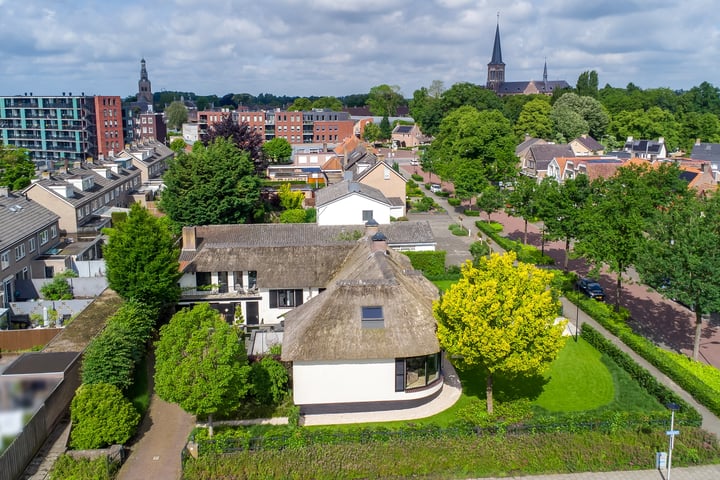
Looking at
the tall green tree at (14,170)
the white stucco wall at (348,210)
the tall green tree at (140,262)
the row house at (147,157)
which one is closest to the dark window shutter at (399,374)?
the tall green tree at (140,262)

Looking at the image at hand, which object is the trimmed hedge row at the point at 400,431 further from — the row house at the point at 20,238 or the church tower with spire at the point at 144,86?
the church tower with spire at the point at 144,86

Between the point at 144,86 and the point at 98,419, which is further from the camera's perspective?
the point at 144,86

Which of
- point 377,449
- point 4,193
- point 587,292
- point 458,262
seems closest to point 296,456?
point 377,449

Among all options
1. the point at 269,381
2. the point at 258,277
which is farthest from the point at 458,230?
the point at 269,381

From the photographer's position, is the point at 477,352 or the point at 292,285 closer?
the point at 477,352

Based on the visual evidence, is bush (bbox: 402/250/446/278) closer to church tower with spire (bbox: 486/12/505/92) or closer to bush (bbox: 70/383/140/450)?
bush (bbox: 70/383/140/450)

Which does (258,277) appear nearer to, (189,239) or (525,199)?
(189,239)

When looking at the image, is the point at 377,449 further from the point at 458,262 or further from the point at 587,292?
the point at 458,262
